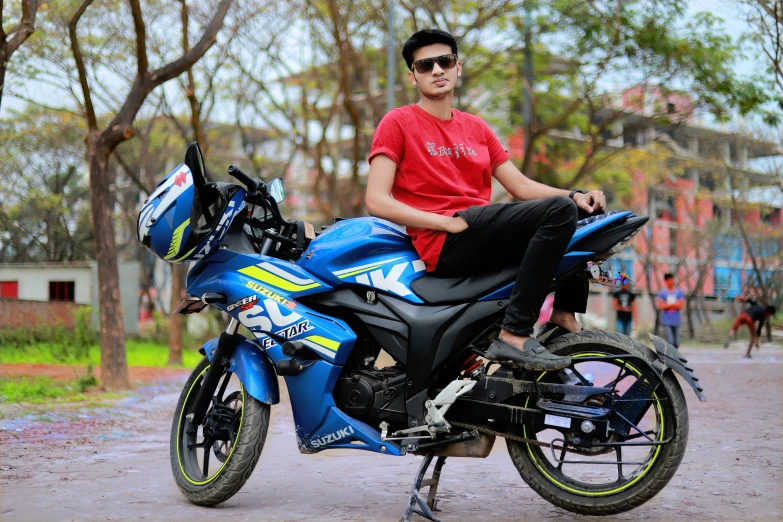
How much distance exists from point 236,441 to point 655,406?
200cm

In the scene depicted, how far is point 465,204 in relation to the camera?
14.5ft

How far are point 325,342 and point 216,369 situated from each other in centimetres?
75

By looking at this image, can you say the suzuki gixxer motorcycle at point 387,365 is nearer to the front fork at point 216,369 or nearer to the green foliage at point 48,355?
the front fork at point 216,369

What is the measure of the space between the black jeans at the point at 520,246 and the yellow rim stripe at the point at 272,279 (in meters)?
0.70

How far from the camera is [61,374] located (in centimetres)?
1321

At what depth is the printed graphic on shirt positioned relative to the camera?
14.5 ft

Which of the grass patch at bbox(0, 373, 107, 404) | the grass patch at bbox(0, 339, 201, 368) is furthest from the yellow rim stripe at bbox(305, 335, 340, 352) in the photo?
the grass patch at bbox(0, 339, 201, 368)

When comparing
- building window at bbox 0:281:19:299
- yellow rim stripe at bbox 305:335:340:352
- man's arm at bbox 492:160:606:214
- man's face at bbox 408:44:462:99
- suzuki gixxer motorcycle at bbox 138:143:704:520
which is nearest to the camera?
suzuki gixxer motorcycle at bbox 138:143:704:520

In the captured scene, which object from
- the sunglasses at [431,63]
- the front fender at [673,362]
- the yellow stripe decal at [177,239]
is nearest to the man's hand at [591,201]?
the front fender at [673,362]

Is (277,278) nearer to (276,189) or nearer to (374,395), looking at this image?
(276,189)

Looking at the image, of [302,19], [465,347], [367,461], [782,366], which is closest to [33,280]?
[302,19]

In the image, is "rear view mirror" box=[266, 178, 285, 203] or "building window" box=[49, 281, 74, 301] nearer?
"rear view mirror" box=[266, 178, 285, 203]

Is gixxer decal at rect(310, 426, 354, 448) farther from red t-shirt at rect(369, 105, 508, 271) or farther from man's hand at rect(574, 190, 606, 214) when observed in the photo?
man's hand at rect(574, 190, 606, 214)

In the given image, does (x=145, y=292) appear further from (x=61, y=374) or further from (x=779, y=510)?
(x=779, y=510)
